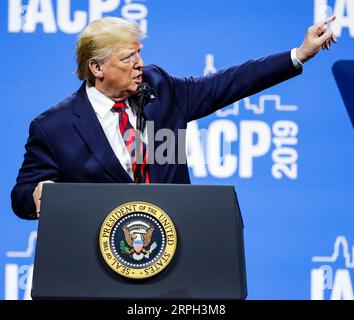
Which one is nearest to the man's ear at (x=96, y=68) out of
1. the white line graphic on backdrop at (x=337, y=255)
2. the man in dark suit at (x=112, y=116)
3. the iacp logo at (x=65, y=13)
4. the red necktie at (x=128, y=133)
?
the man in dark suit at (x=112, y=116)

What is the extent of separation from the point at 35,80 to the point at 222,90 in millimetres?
865

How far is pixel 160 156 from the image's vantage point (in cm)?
253

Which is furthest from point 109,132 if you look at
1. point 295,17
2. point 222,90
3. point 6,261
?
point 295,17

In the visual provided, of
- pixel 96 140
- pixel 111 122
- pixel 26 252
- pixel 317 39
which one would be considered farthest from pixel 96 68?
pixel 26 252

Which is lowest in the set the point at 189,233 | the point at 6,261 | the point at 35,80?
the point at 189,233

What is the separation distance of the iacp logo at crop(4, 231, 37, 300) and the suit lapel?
840 mm

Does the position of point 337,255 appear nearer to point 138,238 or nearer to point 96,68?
point 96,68

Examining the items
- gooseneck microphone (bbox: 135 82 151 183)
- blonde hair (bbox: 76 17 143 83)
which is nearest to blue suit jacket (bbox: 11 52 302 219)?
blonde hair (bbox: 76 17 143 83)

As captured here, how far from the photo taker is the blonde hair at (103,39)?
2.60m

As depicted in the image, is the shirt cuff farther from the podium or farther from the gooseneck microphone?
the podium

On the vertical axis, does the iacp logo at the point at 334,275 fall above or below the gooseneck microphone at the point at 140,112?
below

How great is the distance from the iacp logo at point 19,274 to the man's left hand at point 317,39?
1.36m

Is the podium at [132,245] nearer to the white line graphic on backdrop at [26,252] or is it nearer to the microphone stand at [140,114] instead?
the microphone stand at [140,114]
